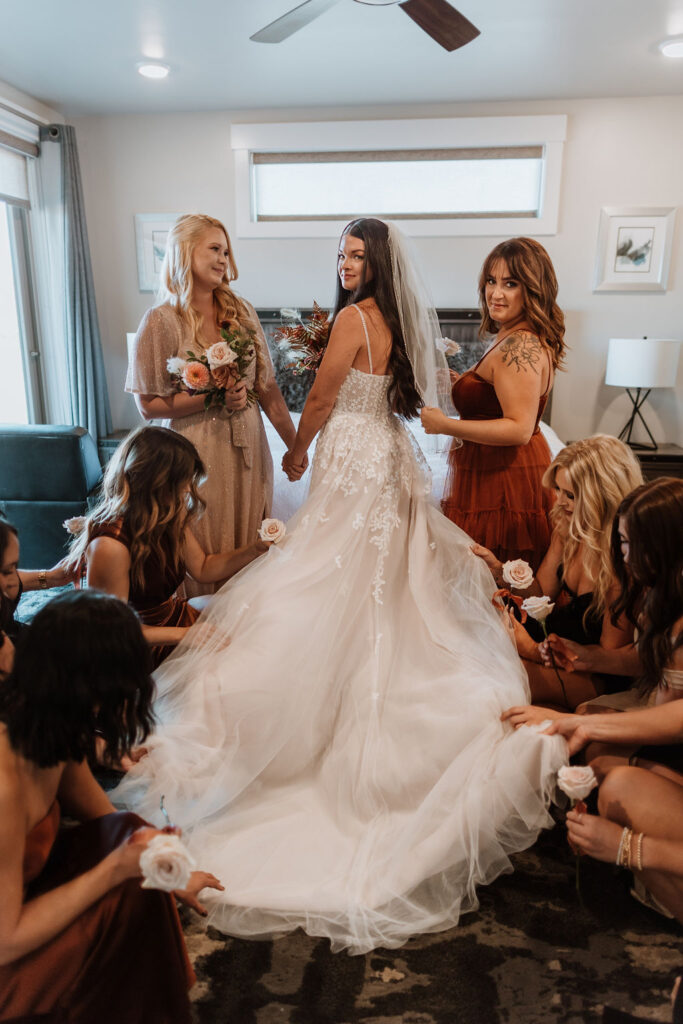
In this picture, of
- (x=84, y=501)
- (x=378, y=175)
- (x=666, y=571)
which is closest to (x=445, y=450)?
(x=666, y=571)

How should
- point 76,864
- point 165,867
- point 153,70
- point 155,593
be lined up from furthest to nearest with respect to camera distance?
point 153,70, point 155,593, point 76,864, point 165,867

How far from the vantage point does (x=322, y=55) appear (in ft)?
12.9

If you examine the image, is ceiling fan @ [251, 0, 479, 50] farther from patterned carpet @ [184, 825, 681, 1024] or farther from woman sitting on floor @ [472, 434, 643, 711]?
patterned carpet @ [184, 825, 681, 1024]

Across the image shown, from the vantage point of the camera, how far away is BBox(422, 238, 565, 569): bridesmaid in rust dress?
7.25ft

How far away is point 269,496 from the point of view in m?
2.64

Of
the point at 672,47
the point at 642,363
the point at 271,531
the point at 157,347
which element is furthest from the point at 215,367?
the point at 642,363

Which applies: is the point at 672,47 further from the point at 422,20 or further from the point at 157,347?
the point at 157,347

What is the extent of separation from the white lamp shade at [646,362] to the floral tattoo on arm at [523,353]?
2.87 m

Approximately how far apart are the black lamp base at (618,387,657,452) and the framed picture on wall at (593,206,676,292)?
27.5 inches

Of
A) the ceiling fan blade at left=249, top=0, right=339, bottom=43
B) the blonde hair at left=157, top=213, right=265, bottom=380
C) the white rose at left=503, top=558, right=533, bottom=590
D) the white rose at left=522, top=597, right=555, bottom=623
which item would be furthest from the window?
the white rose at left=522, top=597, right=555, bottom=623

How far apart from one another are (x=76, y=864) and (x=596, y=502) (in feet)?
5.30

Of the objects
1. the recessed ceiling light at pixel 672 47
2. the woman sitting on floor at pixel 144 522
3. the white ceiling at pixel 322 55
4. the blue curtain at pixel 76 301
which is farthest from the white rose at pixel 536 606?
the blue curtain at pixel 76 301

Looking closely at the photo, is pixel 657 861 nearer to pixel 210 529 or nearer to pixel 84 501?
pixel 210 529

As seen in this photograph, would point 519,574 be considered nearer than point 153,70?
Yes
